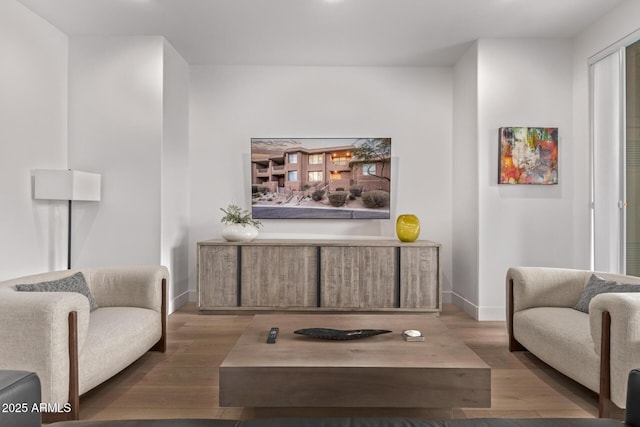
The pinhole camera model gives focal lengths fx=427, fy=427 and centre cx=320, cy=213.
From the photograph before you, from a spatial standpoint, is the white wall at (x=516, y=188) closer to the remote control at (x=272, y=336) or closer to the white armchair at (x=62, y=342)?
the remote control at (x=272, y=336)

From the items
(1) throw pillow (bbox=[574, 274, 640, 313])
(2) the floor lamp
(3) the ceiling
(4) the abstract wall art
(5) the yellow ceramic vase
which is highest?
(3) the ceiling

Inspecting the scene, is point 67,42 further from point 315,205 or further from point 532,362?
point 532,362

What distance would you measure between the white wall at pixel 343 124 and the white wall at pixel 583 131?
4.27ft

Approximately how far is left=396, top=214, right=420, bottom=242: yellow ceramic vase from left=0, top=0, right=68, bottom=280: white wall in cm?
337

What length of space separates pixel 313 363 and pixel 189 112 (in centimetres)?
394

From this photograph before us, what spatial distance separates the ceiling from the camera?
142 inches

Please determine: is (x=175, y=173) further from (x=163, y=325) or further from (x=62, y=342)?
(x=62, y=342)

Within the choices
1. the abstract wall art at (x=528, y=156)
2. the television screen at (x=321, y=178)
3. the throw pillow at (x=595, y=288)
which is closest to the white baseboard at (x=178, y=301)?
the television screen at (x=321, y=178)

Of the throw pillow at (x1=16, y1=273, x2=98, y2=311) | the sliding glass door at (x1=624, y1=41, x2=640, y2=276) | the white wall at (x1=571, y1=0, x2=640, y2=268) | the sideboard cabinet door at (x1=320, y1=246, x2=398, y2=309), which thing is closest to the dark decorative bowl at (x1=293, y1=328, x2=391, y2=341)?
the throw pillow at (x1=16, y1=273, x2=98, y2=311)

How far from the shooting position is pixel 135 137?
4.27m

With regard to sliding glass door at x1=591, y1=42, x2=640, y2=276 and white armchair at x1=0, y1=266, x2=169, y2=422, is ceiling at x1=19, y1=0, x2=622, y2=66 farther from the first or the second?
white armchair at x1=0, y1=266, x2=169, y2=422

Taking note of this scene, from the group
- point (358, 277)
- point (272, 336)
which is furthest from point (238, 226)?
point (272, 336)

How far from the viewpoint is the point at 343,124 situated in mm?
5055

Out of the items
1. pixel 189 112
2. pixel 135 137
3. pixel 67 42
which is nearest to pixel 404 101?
pixel 189 112
